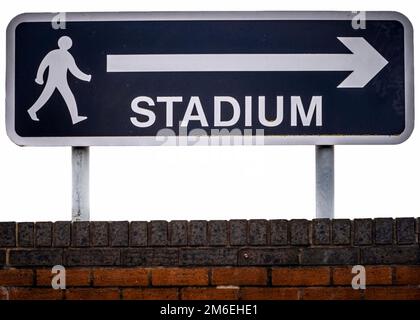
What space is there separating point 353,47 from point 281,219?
103cm

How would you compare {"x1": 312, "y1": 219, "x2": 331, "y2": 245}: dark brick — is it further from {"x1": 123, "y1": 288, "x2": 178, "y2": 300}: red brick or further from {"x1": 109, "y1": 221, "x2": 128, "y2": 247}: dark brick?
{"x1": 109, "y1": 221, "x2": 128, "y2": 247}: dark brick

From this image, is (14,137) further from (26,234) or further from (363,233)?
(363,233)

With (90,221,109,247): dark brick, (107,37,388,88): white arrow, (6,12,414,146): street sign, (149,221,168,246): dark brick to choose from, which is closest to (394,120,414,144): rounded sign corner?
(6,12,414,146): street sign

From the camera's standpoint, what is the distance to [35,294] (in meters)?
3.52

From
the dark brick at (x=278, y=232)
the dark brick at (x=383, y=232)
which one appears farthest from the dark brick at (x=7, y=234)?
the dark brick at (x=383, y=232)

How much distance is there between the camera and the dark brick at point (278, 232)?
3.50 metres

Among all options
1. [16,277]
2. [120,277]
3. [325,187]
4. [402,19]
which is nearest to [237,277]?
[120,277]

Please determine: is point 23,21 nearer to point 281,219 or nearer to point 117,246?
point 117,246

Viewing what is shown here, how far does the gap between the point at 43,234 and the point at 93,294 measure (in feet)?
1.29

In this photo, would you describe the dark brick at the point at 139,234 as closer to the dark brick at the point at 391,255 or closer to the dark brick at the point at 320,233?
the dark brick at the point at 320,233

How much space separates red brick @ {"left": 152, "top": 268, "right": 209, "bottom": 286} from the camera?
3.47m

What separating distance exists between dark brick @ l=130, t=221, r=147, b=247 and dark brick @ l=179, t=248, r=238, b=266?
0.20 m

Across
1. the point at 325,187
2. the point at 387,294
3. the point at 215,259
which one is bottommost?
the point at 387,294

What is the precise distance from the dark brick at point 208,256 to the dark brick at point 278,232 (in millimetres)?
202
